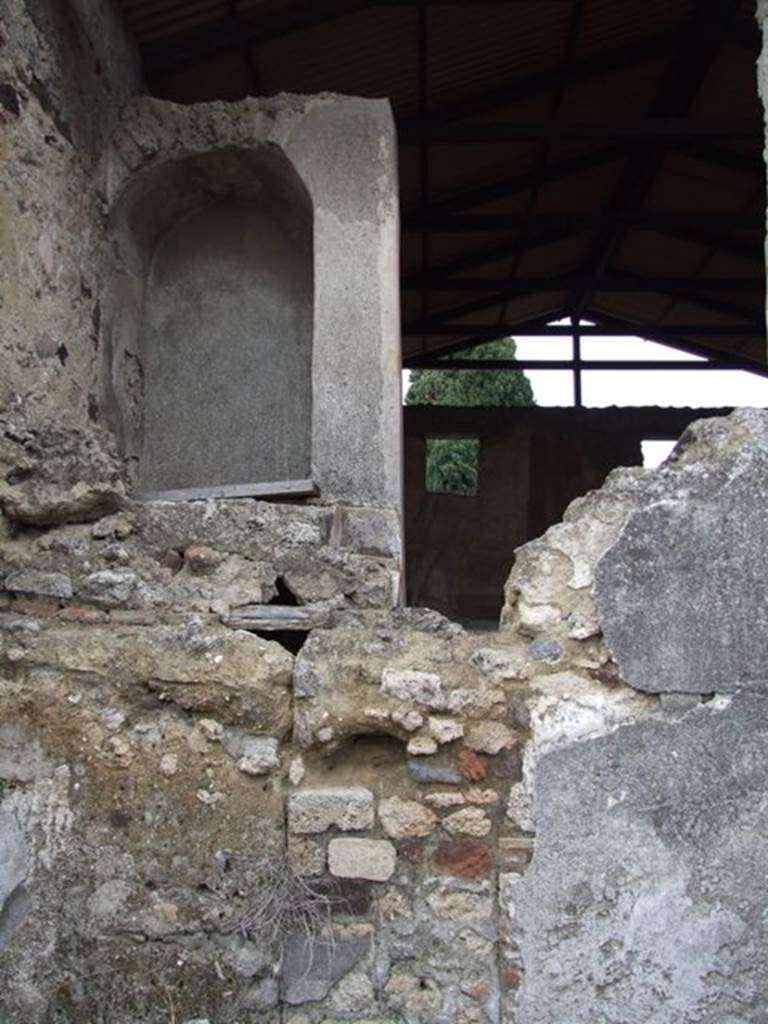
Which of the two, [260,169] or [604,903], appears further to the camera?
[260,169]

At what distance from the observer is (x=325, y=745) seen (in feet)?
9.75

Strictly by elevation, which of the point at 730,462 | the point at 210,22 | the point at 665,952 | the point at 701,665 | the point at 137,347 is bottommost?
the point at 665,952

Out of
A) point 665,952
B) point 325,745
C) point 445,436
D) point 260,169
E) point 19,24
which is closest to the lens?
point 665,952

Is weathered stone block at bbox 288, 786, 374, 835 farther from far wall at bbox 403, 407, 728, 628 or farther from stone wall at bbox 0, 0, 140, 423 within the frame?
far wall at bbox 403, 407, 728, 628

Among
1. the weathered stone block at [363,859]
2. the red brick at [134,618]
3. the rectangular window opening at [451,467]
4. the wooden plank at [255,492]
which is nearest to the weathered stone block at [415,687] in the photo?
the weathered stone block at [363,859]

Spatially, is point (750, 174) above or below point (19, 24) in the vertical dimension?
above

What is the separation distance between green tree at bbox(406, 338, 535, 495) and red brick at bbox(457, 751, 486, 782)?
15110 mm

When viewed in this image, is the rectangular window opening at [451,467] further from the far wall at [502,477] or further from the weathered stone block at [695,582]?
the weathered stone block at [695,582]

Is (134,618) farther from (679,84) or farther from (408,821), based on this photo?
(679,84)

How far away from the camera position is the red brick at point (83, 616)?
10.4 feet

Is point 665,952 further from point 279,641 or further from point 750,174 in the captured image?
point 750,174

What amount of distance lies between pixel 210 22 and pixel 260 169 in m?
0.75

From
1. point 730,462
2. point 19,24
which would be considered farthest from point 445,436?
point 730,462

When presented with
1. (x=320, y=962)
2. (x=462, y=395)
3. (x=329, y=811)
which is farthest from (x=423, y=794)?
(x=462, y=395)
